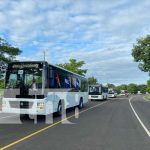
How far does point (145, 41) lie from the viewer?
68.9 metres

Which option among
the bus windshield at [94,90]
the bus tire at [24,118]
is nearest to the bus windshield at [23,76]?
the bus tire at [24,118]

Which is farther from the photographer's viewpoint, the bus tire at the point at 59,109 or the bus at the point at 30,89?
the bus tire at the point at 59,109

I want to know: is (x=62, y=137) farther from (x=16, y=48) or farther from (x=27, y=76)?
(x=16, y=48)

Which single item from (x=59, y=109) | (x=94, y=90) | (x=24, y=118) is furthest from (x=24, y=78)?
(x=94, y=90)

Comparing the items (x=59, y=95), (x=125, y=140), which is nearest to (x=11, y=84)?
(x=59, y=95)

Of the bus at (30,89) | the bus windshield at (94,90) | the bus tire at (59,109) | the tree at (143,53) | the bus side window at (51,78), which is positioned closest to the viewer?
the bus at (30,89)

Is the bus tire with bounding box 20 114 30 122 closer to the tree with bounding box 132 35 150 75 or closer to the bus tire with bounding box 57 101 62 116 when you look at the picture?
the bus tire with bounding box 57 101 62 116

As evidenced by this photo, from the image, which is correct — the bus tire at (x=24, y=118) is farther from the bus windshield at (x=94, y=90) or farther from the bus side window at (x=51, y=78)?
the bus windshield at (x=94, y=90)

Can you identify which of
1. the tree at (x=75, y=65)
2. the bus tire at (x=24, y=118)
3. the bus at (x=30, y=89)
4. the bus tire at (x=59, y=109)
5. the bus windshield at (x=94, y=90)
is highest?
the tree at (x=75, y=65)

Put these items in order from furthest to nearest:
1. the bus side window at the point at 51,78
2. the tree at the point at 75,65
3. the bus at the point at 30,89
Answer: the tree at the point at 75,65 < the bus side window at the point at 51,78 < the bus at the point at 30,89

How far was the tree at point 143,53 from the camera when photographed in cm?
6856

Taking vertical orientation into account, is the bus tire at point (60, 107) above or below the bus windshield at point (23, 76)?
below

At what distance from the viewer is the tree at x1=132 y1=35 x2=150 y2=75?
68.6 meters

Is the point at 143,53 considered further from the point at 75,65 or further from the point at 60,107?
the point at 60,107
